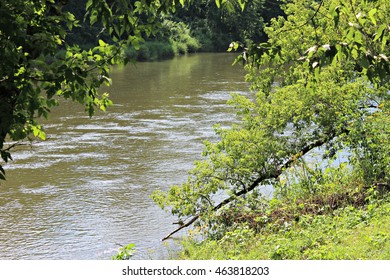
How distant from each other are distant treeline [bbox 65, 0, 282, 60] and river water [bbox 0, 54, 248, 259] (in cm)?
2103

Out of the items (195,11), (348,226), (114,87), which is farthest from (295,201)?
(195,11)

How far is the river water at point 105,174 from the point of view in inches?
466

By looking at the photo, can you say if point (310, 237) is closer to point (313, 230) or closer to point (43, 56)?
point (313, 230)

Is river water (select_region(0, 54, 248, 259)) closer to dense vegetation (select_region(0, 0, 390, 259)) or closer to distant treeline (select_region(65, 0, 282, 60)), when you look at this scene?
dense vegetation (select_region(0, 0, 390, 259))

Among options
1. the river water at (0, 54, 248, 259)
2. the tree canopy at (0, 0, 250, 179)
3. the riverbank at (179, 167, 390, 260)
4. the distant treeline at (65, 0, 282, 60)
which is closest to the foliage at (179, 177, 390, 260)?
the riverbank at (179, 167, 390, 260)

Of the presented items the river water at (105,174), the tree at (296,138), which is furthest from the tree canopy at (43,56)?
the river water at (105,174)

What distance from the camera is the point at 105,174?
16.1m

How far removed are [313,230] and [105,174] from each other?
897 cm

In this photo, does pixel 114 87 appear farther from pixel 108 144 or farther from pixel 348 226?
pixel 348 226

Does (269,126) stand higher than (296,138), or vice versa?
(269,126)

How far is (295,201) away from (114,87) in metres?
21.7

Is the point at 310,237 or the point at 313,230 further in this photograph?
the point at 313,230

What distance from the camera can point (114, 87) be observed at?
30.7 metres

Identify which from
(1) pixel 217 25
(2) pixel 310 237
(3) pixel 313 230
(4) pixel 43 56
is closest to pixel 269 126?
(3) pixel 313 230
